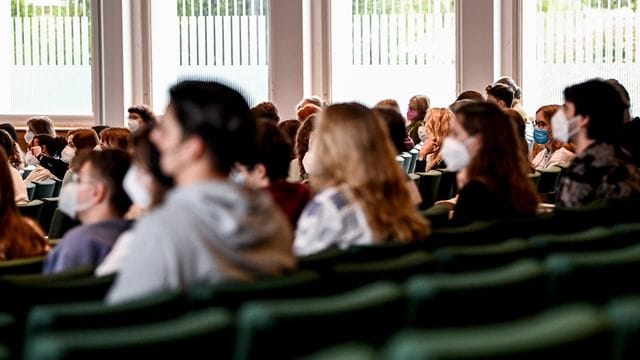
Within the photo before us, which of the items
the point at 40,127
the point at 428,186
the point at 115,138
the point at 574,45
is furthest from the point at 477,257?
the point at 574,45

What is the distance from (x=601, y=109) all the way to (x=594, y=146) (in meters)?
0.19

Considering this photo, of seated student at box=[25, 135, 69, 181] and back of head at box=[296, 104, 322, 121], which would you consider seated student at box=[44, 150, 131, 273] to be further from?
back of head at box=[296, 104, 322, 121]

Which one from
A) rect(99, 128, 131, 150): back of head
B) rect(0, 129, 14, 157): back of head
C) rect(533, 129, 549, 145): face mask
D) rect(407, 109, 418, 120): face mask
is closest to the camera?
rect(99, 128, 131, 150): back of head

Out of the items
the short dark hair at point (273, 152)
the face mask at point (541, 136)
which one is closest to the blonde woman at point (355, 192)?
the short dark hair at point (273, 152)

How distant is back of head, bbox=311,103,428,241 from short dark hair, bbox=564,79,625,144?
5.55ft

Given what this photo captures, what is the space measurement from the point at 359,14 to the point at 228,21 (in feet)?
5.88

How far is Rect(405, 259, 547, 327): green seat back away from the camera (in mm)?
3068

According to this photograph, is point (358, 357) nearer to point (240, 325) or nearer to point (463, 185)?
point (240, 325)

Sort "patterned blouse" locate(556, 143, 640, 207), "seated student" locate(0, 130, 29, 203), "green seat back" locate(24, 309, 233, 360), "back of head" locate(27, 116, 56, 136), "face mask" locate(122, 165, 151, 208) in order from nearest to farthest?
"green seat back" locate(24, 309, 233, 360)
"face mask" locate(122, 165, 151, 208)
"patterned blouse" locate(556, 143, 640, 207)
"seated student" locate(0, 130, 29, 203)
"back of head" locate(27, 116, 56, 136)

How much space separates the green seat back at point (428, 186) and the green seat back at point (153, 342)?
6.12 m

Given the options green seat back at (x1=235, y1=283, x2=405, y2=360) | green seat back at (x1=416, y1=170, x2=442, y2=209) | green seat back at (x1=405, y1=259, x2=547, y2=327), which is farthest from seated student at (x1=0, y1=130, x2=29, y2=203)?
green seat back at (x1=235, y1=283, x2=405, y2=360)

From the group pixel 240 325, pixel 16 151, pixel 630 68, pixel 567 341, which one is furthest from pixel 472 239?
pixel 630 68

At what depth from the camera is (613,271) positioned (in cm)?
357

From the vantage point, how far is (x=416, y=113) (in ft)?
43.0
